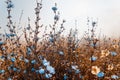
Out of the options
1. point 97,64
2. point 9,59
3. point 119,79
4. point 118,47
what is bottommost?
point 119,79

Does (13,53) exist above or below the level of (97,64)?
above

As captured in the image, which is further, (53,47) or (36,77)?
(53,47)

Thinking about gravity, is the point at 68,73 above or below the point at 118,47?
below

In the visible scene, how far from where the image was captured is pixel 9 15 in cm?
518

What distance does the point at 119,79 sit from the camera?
13.5 ft

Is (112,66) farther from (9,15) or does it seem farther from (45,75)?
(9,15)

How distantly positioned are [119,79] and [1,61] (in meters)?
1.73

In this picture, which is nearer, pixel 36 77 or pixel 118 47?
pixel 36 77

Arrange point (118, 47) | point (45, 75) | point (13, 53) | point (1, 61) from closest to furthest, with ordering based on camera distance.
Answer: point (45, 75), point (13, 53), point (1, 61), point (118, 47)

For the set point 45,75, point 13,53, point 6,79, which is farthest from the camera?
point 13,53

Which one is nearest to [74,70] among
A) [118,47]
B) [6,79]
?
[6,79]

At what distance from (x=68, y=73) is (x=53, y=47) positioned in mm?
650

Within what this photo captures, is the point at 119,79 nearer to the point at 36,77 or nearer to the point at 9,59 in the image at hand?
the point at 36,77

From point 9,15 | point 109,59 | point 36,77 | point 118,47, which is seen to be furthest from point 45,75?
point 118,47
